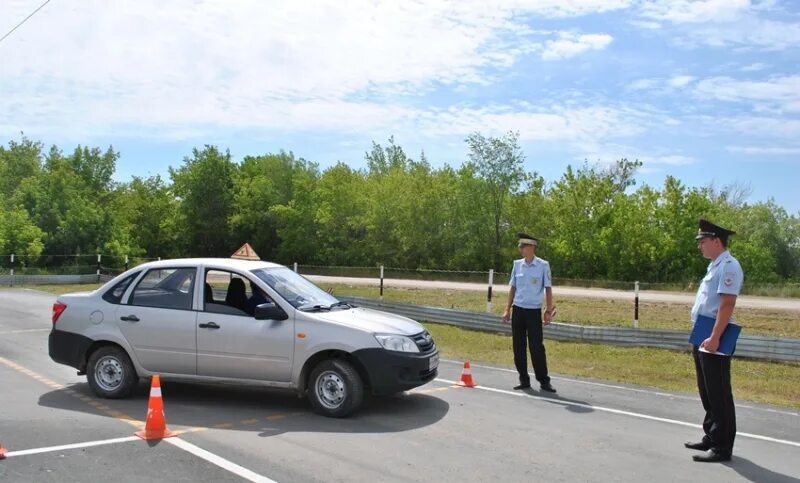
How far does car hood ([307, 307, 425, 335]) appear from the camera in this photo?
23.8 ft

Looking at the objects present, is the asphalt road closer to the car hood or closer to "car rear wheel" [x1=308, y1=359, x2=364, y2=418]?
"car rear wheel" [x1=308, y1=359, x2=364, y2=418]

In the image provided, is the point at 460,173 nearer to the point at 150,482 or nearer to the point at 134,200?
the point at 134,200

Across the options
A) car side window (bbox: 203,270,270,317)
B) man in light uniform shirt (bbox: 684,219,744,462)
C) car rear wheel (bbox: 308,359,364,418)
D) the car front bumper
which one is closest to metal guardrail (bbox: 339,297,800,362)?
man in light uniform shirt (bbox: 684,219,744,462)

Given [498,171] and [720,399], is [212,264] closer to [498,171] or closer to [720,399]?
[720,399]

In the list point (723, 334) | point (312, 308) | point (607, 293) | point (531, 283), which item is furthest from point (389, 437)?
point (607, 293)

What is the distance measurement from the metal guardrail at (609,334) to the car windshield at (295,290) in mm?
8263

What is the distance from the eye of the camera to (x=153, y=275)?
8031 millimetres

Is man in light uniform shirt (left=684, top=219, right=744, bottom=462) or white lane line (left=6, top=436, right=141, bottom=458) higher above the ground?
man in light uniform shirt (left=684, top=219, right=744, bottom=462)

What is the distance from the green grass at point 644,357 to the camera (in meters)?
10.4

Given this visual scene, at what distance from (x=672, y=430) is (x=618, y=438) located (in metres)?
0.80

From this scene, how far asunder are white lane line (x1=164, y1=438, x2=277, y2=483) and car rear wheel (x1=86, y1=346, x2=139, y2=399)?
1887 millimetres

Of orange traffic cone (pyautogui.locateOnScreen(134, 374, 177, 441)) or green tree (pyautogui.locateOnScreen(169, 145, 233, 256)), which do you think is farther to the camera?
green tree (pyautogui.locateOnScreen(169, 145, 233, 256))

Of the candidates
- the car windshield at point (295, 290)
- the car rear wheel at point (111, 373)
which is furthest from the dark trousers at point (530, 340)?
the car rear wheel at point (111, 373)

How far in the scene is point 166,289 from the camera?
26.0 feet
